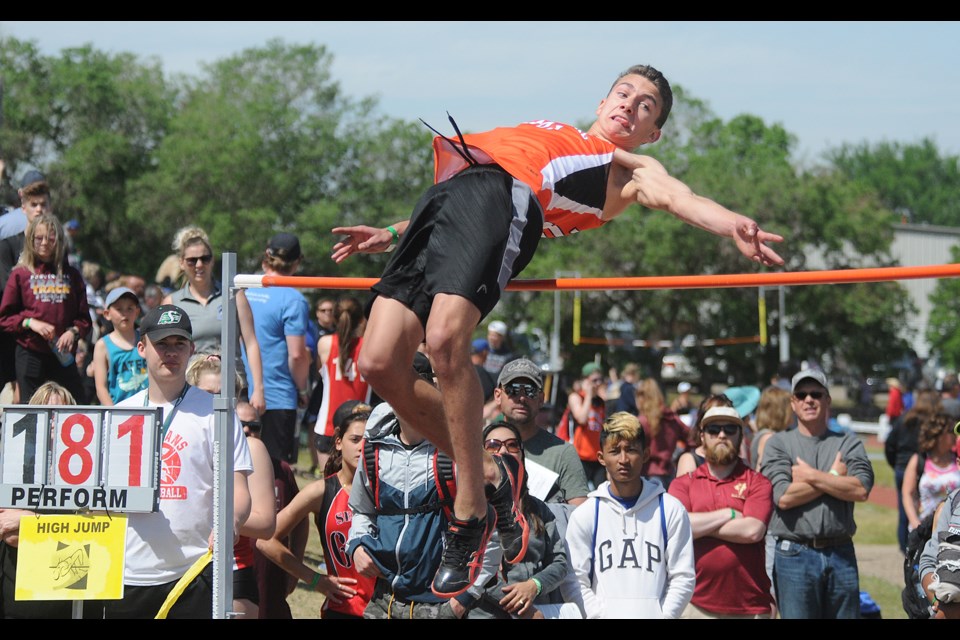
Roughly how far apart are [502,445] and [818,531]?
80.4 inches

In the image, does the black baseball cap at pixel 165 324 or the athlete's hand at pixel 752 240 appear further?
the black baseball cap at pixel 165 324

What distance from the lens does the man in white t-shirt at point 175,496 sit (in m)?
4.65

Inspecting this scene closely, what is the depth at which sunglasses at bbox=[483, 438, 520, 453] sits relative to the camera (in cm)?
546

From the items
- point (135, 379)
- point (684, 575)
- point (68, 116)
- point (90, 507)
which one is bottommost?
point (684, 575)

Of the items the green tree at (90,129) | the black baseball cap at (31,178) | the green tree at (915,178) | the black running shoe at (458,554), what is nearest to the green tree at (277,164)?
the green tree at (90,129)

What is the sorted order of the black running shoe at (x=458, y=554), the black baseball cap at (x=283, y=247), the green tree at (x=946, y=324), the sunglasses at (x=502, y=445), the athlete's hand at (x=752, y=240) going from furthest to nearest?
the green tree at (x=946, y=324) < the black baseball cap at (x=283, y=247) < the sunglasses at (x=502, y=445) < the black running shoe at (x=458, y=554) < the athlete's hand at (x=752, y=240)

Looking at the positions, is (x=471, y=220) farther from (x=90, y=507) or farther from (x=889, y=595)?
(x=889, y=595)

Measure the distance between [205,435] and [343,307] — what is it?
2.98m

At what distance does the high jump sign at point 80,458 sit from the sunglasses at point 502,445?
163 cm

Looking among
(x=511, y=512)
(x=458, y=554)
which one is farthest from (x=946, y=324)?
(x=458, y=554)

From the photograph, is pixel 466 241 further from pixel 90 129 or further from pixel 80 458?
pixel 90 129

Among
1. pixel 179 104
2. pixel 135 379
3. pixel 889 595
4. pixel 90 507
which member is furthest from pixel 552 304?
pixel 90 507

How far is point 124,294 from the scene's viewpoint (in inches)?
262

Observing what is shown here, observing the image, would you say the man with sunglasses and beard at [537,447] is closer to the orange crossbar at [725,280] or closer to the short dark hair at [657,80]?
the orange crossbar at [725,280]
